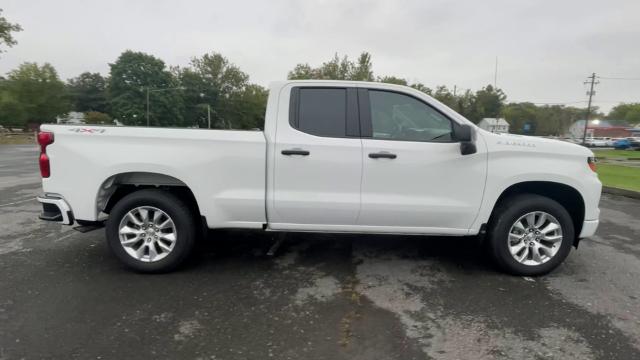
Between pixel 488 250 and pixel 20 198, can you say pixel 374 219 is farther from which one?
pixel 20 198

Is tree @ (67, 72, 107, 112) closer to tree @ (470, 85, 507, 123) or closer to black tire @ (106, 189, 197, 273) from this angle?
tree @ (470, 85, 507, 123)

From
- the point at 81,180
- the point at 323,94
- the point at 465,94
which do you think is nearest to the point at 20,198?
the point at 81,180

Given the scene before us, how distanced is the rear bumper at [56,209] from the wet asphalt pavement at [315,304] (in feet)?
1.84

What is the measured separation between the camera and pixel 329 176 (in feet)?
12.6

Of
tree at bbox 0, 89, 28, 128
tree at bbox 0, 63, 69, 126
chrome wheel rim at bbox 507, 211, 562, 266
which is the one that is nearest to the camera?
chrome wheel rim at bbox 507, 211, 562, 266

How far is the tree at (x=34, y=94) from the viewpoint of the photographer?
49.2 m

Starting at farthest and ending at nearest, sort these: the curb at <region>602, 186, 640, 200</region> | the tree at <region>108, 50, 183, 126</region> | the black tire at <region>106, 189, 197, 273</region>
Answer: the tree at <region>108, 50, 183, 126</region> < the curb at <region>602, 186, 640, 200</region> < the black tire at <region>106, 189, 197, 273</region>

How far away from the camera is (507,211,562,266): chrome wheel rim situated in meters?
4.02

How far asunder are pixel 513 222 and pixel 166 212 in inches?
133

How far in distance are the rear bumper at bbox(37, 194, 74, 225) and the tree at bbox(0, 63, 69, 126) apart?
5513 cm

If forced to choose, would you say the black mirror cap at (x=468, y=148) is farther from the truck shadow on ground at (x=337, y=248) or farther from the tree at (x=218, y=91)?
the tree at (x=218, y=91)

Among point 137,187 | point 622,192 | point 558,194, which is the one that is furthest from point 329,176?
point 622,192

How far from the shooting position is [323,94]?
4055mm

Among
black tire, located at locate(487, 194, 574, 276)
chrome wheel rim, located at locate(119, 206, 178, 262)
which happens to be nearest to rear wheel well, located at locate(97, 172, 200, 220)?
chrome wheel rim, located at locate(119, 206, 178, 262)
